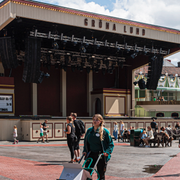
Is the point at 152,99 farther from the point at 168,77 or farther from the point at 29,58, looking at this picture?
the point at 29,58

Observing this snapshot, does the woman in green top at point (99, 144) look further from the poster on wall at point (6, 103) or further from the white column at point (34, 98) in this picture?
the white column at point (34, 98)

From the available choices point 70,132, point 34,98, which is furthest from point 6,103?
point 70,132

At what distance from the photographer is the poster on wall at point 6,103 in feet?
83.7

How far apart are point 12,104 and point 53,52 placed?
18.7 ft

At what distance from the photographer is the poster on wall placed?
25.5m

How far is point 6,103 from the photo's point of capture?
25.8 meters

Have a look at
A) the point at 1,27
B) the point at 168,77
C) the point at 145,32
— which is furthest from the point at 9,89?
the point at 168,77

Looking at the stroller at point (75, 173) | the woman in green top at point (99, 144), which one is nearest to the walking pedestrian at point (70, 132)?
the woman in green top at point (99, 144)

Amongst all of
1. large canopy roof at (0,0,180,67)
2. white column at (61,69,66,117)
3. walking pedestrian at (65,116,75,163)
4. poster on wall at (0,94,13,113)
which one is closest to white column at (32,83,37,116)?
white column at (61,69,66,117)

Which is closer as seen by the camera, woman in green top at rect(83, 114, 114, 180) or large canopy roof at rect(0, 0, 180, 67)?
woman in green top at rect(83, 114, 114, 180)

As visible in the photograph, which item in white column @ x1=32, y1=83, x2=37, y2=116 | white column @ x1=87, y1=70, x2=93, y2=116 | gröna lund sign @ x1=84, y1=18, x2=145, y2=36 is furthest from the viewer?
white column @ x1=87, y1=70, x2=93, y2=116

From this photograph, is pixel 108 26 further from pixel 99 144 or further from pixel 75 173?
pixel 75 173

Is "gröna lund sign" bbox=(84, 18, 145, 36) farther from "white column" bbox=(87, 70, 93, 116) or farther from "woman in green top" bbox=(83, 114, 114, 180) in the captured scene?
"woman in green top" bbox=(83, 114, 114, 180)

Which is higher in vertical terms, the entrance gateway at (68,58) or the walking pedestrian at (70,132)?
the entrance gateway at (68,58)
